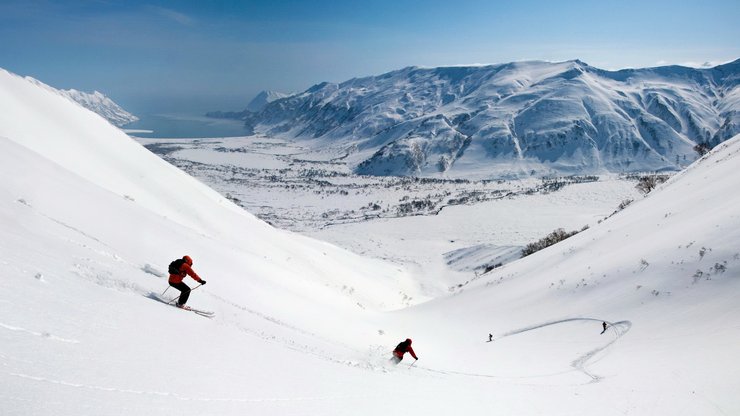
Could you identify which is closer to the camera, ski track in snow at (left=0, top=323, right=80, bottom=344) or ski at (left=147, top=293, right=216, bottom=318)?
ski track in snow at (left=0, top=323, right=80, bottom=344)

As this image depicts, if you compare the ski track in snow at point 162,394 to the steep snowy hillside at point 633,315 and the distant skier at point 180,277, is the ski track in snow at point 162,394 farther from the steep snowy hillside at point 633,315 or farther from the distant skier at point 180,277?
the steep snowy hillside at point 633,315

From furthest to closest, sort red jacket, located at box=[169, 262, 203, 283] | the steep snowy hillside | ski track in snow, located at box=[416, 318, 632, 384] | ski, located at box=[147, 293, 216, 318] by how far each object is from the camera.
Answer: ski track in snow, located at box=[416, 318, 632, 384] < the steep snowy hillside < red jacket, located at box=[169, 262, 203, 283] < ski, located at box=[147, 293, 216, 318]

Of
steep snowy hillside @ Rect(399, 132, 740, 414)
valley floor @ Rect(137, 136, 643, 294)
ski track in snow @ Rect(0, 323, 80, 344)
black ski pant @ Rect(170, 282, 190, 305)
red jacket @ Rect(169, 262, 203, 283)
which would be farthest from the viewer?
valley floor @ Rect(137, 136, 643, 294)

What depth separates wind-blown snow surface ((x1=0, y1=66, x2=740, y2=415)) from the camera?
6.44 meters

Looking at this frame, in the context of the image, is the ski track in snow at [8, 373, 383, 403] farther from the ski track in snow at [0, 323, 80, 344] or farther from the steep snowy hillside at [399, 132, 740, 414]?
the steep snowy hillside at [399, 132, 740, 414]

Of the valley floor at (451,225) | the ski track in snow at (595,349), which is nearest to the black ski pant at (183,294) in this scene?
the ski track in snow at (595,349)

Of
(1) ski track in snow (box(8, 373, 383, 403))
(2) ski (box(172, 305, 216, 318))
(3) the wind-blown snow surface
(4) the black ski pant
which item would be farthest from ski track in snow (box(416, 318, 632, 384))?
(1) ski track in snow (box(8, 373, 383, 403))

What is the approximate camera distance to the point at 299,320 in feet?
56.9

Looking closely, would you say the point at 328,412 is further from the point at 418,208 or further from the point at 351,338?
the point at 418,208

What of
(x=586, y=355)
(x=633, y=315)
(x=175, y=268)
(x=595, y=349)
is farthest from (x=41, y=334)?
(x=633, y=315)

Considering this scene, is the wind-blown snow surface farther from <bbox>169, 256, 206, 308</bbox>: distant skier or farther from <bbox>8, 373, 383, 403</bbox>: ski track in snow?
<bbox>169, 256, 206, 308</bbox>: distant skier

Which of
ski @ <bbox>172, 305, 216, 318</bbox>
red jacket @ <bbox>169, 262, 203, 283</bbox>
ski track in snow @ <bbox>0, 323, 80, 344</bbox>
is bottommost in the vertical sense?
ski @ <bbox>172, 305, 216, 318</bbox>

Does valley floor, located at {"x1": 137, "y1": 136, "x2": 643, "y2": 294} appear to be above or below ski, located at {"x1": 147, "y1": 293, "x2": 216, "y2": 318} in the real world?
below

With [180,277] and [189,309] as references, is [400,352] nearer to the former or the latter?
[189,309]
